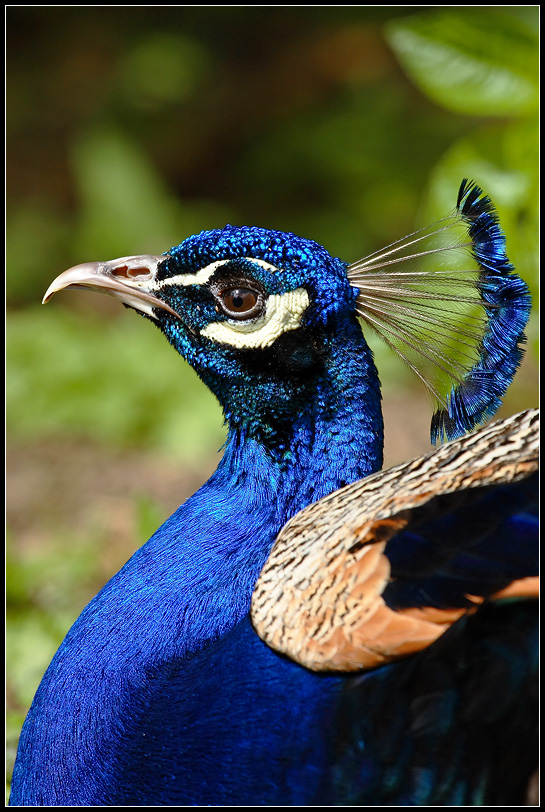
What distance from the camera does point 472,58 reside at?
9.11ft

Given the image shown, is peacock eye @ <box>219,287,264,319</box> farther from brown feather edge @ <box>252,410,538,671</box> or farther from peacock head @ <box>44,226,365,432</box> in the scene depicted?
brown feather edge @ <box>252,410,538,671</box>

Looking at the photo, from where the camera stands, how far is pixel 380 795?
1297 millimetres

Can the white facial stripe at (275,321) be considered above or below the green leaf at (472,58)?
below

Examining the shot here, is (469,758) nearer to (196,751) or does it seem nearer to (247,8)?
(196,751)

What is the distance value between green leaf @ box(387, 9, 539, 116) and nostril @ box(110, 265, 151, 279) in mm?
1381

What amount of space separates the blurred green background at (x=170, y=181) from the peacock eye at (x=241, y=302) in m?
0.99

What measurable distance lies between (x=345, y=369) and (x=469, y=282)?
0.97ft

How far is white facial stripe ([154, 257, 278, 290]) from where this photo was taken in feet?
5.48

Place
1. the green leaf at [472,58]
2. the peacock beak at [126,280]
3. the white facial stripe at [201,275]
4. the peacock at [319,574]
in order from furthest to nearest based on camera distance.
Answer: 1. the green leaf at [472,58]
2. the peacock beak at [126,280]
3. the white facial stripe at [201,275]
4. the peacock at [319,574]

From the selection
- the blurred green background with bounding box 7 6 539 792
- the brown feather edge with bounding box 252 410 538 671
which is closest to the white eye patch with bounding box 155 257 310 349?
the brown feather edge with bounding box 252 410 538 671

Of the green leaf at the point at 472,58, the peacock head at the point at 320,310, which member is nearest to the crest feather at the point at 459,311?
the peacock head at the point at 320,310

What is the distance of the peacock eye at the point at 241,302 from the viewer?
1688 millimetres

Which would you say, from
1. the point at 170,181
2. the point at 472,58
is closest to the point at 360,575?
the point at 472,58

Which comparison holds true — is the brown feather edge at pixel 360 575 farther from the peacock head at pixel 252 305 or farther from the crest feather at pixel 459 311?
the peacock head at pixel 252 305
